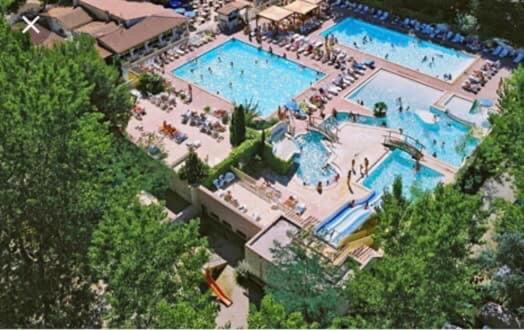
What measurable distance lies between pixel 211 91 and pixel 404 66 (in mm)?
14079

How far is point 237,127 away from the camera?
3356 cm

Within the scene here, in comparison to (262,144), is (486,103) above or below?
below

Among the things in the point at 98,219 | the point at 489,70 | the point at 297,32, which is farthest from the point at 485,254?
the point at 297,32

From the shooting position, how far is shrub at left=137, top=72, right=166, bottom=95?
131 ft

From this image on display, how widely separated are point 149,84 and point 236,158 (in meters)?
10.5

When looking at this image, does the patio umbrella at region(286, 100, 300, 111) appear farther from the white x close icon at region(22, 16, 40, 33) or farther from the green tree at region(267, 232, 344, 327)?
the white x close icon at region(22, 16, 40, 33)

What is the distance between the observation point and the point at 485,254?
24281 mm

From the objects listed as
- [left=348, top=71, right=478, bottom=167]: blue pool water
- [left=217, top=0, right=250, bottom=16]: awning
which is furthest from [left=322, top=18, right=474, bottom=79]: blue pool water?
[left=217, top=0, right=250, bottom=16]: awning

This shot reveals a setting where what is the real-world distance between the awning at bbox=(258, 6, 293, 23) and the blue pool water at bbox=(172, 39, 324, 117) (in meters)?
2.88

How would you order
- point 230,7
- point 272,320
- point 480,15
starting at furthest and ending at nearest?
point 230,7, point 480,15, point 272,320

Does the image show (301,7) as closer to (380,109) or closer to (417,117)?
(380,109)

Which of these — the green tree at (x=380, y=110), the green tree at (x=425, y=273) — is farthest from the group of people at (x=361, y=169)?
the green tree at (x=425, y=273)

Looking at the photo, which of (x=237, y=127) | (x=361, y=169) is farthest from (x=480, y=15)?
(x=237, y=127)

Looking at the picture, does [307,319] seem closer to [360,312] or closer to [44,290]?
[360,312]
